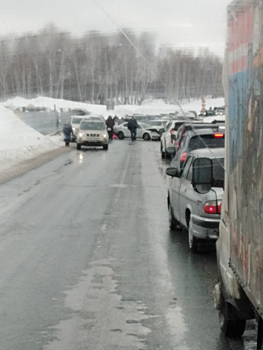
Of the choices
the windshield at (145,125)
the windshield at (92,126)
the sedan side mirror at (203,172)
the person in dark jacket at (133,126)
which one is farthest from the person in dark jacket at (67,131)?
the sedan side mirror at (203,172)

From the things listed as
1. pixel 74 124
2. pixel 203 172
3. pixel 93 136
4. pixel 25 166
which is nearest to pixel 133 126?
pixel 74 124

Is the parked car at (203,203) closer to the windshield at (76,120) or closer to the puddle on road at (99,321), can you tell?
the puddle on road at (99,321)

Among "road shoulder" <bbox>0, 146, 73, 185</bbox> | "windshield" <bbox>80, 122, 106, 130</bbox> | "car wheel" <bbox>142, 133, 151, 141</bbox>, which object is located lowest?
"car wheel" <bbox>142, 133, 151, 141</bbox>

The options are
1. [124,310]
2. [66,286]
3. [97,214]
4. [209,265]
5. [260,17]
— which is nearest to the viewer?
[260,17]

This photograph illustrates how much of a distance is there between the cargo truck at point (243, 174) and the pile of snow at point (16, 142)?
71.6 ft

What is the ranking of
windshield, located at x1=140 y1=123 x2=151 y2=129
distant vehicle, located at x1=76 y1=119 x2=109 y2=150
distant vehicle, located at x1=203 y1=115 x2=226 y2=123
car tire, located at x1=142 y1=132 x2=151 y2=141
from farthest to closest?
windshield, located at x1=140 y1=123 x2=151 y2=129 < car tire, located at x1=142 y1=132 x2=151 y2=141 < distant vehicle, located at x1=76 y1=119 x2=109 y2=150 < distant vehicle, located at x1=203 y1=115 x2=226 y2=123

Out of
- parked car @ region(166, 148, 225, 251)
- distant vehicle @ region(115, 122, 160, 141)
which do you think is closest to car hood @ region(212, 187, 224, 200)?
parked car @ region(166, 148, 225, 251)

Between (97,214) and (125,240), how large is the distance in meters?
2.99

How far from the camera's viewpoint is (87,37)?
1096 cm

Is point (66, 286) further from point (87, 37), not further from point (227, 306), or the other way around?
point (87, 37)

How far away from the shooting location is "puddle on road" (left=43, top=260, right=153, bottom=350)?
618 cm

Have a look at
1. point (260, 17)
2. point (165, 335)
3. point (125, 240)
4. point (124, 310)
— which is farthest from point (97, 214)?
point (260, 17)

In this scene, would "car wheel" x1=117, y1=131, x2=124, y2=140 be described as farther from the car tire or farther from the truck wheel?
the truck wheel

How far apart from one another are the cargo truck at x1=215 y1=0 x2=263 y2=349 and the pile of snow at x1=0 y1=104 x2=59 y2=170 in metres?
21.8
